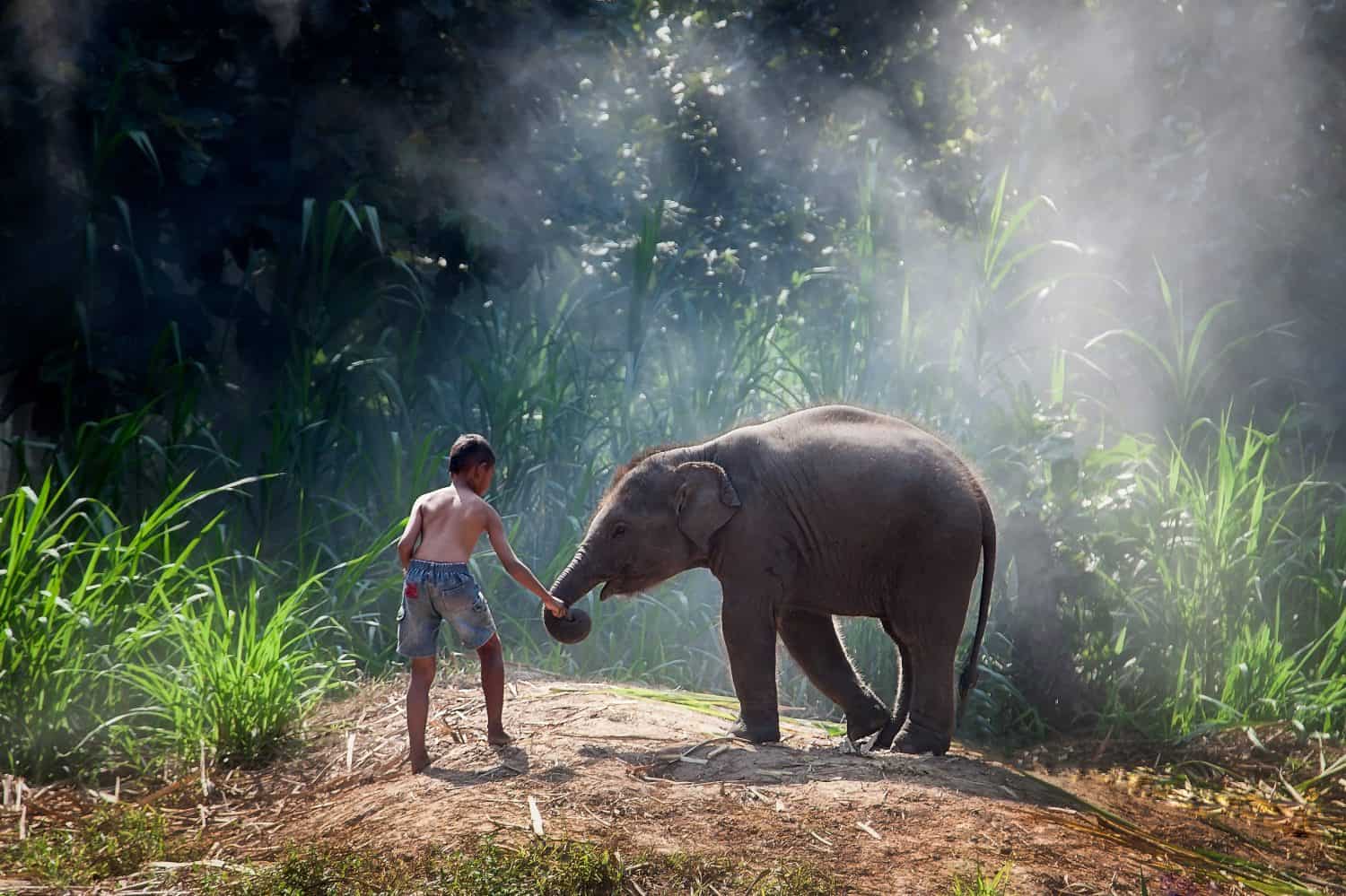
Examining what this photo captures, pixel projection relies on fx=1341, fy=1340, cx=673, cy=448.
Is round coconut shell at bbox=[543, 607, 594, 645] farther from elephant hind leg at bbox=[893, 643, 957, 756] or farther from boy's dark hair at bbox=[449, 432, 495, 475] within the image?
elephant hind leg at bbox=[893, 643, 957, 756]

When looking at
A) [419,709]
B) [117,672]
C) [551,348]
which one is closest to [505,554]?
[419,709]

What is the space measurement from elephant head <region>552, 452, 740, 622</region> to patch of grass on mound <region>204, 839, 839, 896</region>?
176cm

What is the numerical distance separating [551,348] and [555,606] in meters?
3.77

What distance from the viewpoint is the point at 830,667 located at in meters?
5.48

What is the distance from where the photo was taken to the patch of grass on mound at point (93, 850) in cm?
386

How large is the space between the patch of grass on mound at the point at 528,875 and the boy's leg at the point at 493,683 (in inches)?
42.3

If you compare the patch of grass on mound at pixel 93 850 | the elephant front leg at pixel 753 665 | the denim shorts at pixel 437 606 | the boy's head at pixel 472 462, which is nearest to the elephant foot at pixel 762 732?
the elephant front leg at pixel 753 665

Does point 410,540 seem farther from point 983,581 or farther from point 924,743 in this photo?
point 983,581

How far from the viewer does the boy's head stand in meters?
4.68

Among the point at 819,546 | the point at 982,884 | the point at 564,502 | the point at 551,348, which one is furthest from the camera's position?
the point at 551,348

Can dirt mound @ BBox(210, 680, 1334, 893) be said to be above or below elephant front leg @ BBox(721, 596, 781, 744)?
below

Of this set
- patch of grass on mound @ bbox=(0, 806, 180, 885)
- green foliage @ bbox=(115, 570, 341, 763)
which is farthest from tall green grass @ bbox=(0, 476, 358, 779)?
patch of grass on mound @ bbox=(0, 806, 180, 885)

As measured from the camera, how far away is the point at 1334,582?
693 centimetres

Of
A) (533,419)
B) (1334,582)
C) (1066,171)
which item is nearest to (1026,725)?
(1334,582)
